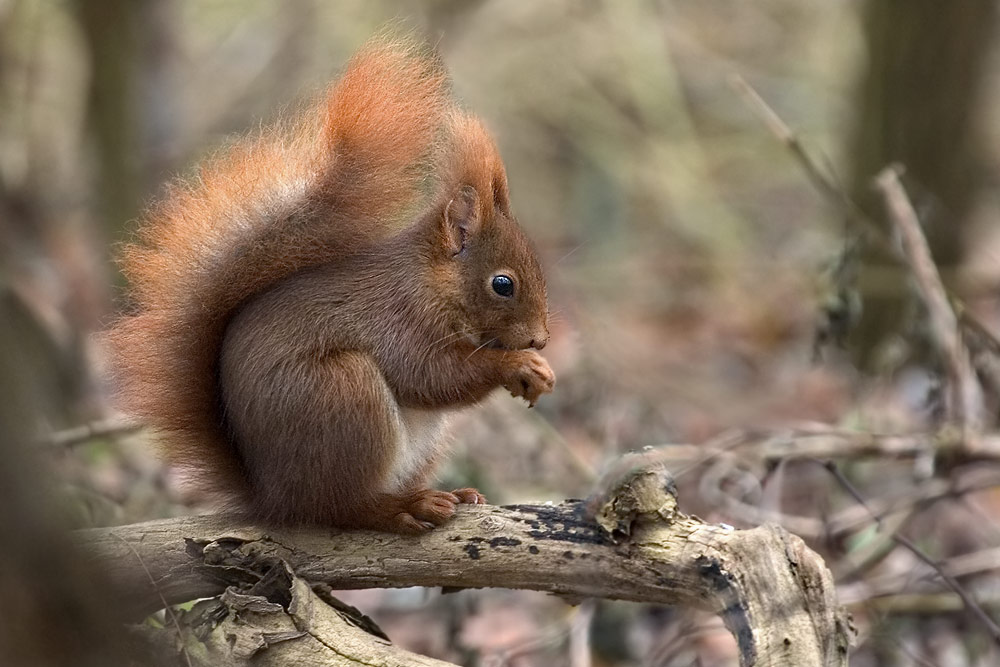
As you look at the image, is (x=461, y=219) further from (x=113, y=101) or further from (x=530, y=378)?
(x=113, y=101)

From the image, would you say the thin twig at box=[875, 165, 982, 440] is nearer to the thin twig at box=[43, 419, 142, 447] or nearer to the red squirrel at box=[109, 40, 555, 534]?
the red squirrel at box=[109, 40, 555, 534]

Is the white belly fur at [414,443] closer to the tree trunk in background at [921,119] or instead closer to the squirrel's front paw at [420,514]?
the squirrel's front paw at [420,514]

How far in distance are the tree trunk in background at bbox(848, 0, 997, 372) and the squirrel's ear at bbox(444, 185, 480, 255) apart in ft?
7.54

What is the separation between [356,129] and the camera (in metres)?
1.86

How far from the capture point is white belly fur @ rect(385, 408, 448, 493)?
6.13 feet

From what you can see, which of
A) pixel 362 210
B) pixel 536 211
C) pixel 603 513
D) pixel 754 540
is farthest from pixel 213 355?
pixel 536 211

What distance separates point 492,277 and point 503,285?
0.03 meters

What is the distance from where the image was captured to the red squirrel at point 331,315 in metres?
1.78

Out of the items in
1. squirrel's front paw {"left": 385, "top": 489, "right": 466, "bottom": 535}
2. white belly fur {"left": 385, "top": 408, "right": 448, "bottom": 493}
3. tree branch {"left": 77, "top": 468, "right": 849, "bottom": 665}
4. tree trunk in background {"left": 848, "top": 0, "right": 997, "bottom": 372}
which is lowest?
tree branch {"left": 77, "top": 468, "right": 849, "bottom": 665}

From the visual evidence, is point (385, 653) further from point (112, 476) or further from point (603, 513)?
point (112, 476)

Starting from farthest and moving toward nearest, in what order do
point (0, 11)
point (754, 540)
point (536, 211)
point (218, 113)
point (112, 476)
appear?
1. point (536, 211)
2. point (218, 113)
3. point (0, 11)
4. point (112, 476)
5. point (754, 540)

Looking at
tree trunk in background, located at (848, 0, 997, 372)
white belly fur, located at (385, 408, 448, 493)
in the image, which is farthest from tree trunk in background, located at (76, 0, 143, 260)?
white belly fur, located at (385, 408, 448, 493)

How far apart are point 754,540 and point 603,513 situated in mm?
210

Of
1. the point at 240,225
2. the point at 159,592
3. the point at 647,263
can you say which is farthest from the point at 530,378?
the point at 647,263
